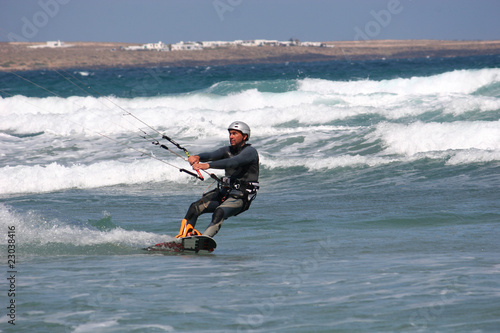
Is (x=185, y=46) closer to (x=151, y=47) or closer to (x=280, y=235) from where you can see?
(x=151, y=47)

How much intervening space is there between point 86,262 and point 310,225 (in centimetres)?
364

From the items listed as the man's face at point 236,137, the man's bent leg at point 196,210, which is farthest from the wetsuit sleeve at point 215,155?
the man's bent leg at point 196,210

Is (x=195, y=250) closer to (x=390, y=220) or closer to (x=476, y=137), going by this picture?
(x=390, y=220)

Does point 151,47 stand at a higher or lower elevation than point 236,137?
higher

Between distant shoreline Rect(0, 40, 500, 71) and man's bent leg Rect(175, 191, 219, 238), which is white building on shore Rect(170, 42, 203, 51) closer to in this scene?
distant shoreline Rect(0, 40, 500, 71)

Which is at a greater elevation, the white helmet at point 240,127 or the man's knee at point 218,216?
the white helmet at point 240,127

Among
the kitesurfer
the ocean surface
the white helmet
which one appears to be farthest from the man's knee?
the white helmet

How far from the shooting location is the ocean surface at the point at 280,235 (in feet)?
17.7

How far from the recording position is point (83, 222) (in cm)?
1031

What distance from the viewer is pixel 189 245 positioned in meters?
8.02

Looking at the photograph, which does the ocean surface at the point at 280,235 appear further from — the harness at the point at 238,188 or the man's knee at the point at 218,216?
the harness at the point at 238,188

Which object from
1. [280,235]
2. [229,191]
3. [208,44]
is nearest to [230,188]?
[229,191]

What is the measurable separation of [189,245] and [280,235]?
5.81 ft

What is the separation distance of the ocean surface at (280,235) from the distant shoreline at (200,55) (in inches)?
3315
